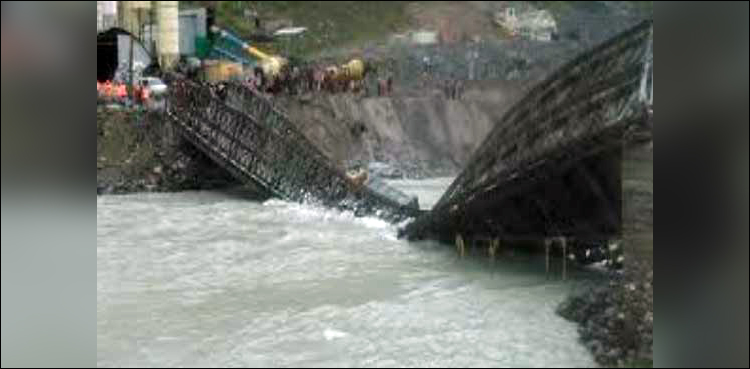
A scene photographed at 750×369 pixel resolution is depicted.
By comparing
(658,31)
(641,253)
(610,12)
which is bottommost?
(641,253)

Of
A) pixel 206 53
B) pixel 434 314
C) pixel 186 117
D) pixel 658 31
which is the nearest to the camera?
pixel 658 31

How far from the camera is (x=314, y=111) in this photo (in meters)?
32.2

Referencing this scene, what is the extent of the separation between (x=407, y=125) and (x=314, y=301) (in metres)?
22.1

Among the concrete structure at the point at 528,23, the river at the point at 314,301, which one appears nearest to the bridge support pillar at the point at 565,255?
the river at the point at 314,301

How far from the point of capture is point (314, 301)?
13.6m

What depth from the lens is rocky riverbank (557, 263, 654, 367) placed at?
9914 mm

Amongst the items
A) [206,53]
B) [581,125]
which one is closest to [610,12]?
[206,53]

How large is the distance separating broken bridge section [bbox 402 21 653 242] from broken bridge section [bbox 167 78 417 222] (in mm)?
4676

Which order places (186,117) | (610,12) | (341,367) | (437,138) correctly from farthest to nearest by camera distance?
1. (610,12)
2. (437,138)
3. (186,117)
4. (341,367)

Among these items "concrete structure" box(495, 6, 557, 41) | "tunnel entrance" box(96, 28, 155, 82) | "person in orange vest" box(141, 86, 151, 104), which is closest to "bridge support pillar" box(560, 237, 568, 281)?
"person in orange vest" box(141, 86, 151, 104)

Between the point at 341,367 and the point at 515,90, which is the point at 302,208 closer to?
the point at 341,367

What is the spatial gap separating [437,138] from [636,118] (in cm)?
2398

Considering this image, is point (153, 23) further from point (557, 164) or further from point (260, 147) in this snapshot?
point (557, 164)

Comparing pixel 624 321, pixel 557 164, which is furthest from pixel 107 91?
pixel 624 321
